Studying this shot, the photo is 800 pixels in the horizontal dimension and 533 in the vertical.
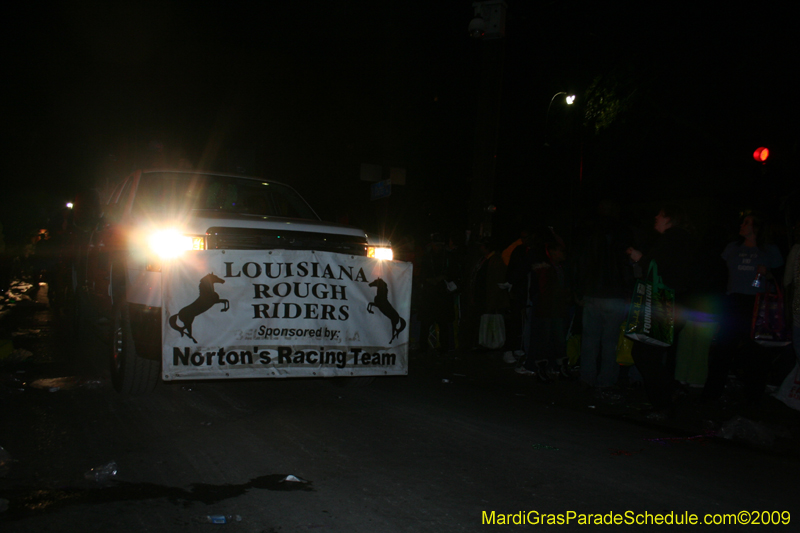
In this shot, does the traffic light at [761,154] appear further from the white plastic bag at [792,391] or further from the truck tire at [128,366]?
the truck tire at [128,366]

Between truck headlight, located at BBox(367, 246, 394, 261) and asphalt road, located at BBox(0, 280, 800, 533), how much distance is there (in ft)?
4.40

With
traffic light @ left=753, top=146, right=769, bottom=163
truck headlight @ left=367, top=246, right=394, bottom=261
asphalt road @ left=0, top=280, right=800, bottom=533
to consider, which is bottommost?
asphalt road @ left=0, top=280, right=800, bottom=533

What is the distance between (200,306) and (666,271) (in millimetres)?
3930

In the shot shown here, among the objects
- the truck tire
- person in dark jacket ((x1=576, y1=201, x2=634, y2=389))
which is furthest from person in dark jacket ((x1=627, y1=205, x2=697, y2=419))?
the truck tire

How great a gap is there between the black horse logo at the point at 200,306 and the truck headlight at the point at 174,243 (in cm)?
27

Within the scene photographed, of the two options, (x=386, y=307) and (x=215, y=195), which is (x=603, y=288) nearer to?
(x=386, y=307)

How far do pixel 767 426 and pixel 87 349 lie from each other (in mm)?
8001

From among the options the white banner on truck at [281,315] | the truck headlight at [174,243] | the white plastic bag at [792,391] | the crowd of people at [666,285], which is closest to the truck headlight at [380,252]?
the white banner on truck at [281,315]

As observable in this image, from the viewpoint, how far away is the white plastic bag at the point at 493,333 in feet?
30.9

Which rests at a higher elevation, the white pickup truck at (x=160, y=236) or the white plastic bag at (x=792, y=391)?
the white pickup truck at (x=160, y=236)

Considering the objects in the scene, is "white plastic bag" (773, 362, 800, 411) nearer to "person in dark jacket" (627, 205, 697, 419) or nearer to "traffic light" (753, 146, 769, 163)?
"person in dark jacket" (627, 205, 697, 419)

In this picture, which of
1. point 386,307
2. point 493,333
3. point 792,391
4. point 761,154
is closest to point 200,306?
point 386,307

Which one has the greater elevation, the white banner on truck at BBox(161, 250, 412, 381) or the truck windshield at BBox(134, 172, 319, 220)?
the truck windshield at BBox(134, 172, 319, 220)

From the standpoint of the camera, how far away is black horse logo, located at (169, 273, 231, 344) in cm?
501
